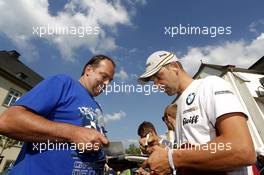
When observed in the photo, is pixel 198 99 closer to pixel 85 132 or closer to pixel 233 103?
pixel 233 103

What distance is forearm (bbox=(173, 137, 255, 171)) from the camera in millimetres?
1689

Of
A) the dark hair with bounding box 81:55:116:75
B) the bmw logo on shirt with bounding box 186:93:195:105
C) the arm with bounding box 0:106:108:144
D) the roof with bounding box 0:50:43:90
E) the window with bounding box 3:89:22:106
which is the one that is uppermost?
the roof with bounding box 0:50:43:90

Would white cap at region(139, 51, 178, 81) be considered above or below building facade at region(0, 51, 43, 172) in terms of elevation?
below

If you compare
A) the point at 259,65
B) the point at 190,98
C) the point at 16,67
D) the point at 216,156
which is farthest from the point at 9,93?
the point at 216,156

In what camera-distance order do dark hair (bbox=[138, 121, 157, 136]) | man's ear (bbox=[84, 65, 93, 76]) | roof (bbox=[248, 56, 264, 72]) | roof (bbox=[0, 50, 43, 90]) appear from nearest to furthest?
man's ear (bbox=[84, 65, 93, 76]), dark hair (bbox=[138, 121, 157, 136]), roof (bbox=[248, 56, 264, 72]), roof (bbox=[0, 50, 43, 90])

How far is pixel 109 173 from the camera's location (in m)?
2.97

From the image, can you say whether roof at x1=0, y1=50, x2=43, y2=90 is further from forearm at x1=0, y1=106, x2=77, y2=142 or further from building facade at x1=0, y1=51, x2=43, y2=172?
forearm at x1=0, y1=106, x2=77, y2=142

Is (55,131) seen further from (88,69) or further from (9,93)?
(9,93)

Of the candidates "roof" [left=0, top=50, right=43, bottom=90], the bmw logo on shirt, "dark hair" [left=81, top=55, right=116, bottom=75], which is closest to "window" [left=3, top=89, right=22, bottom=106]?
"roof" [left=0, top=50, right=43, bottom=90]

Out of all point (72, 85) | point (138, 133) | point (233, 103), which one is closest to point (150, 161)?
point (233, 103)

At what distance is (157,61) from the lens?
287cm

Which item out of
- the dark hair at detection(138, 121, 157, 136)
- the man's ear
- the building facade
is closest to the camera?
the man's ear

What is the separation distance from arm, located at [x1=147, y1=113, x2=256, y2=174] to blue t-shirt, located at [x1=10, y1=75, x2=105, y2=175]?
98 centimetres

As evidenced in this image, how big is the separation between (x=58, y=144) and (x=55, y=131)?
0.20 m
